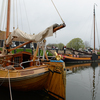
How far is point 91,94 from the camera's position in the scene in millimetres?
5797

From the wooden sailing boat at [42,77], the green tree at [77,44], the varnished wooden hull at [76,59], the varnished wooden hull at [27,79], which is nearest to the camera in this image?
the wooden sailing boat at [42,77]

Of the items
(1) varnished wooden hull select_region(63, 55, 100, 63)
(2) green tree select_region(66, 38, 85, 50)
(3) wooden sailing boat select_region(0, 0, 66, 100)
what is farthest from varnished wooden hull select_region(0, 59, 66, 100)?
(2) green tree select_region(66, 38, 85, 50)

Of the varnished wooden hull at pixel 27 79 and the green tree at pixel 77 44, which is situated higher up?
the green tree at pixel 77 44

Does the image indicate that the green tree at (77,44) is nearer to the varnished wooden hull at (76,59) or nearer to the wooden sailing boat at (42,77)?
the varnished wooden hull at (76,59)

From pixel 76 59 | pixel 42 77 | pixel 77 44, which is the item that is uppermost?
pixel 77 44

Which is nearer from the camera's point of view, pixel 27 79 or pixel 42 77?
pixel 27 79

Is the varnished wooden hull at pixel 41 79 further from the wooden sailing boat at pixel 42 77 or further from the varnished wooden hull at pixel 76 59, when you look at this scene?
the varnished wooden hull at pixel 76 59

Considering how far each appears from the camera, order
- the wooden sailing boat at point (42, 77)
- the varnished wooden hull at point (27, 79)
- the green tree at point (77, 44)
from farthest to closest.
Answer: the green tree at point (77, 44) → the varnished wooden hull at point (27, 79) → the wooden sailing boat at point (42, 77)

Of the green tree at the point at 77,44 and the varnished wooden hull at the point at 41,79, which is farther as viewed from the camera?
the green tree at the point at 77,44

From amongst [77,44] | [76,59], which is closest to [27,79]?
[76,59]

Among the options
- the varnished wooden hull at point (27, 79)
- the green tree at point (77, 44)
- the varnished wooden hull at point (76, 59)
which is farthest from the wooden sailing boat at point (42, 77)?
the green tree at point (77, 44)

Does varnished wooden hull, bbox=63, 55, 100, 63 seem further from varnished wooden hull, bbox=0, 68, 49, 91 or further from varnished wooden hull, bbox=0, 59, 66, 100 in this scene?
varnished wooden hull, bbox=0, 68, 49, 91

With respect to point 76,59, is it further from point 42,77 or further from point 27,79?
point 27,79

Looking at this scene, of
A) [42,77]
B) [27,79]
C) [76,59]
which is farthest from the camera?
[76,59]
